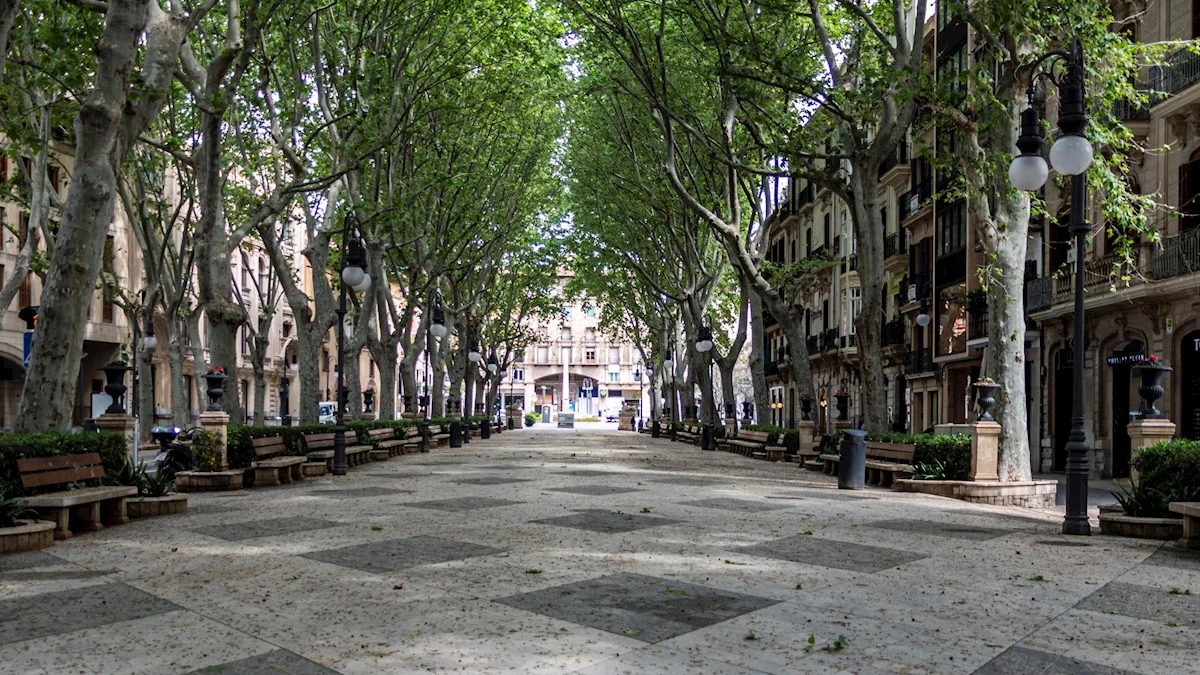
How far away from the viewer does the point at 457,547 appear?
31.1 feet

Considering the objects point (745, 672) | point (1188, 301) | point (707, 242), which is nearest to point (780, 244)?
point (707, 242)

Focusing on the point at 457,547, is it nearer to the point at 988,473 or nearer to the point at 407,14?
the point at 988,473

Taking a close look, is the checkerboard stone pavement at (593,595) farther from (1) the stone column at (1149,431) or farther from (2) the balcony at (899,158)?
(2) the balcony at (899,158)

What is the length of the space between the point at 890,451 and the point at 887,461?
633 mm

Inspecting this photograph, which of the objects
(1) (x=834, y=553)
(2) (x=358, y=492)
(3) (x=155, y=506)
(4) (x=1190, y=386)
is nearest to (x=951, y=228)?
(4) (x=1190, y=386)

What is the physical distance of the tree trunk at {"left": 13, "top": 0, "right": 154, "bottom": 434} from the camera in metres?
10.8

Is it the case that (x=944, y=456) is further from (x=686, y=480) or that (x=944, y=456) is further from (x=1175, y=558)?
(x=1175, y=558)

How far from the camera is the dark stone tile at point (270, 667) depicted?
5258 millimetres

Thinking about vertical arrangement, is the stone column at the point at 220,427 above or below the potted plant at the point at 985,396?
below

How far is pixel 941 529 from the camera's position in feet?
37.9

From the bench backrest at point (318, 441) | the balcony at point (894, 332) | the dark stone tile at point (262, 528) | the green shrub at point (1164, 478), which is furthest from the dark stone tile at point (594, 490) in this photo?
the balcony at point (894, 332)

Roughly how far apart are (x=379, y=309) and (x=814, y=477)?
1579 cm

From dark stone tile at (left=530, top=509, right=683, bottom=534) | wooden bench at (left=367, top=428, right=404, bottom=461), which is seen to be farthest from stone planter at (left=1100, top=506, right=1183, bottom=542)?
wooden bench at (left=367, top=428, right=404, bottom=461)

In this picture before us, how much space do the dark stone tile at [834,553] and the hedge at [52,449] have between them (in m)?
6.77
